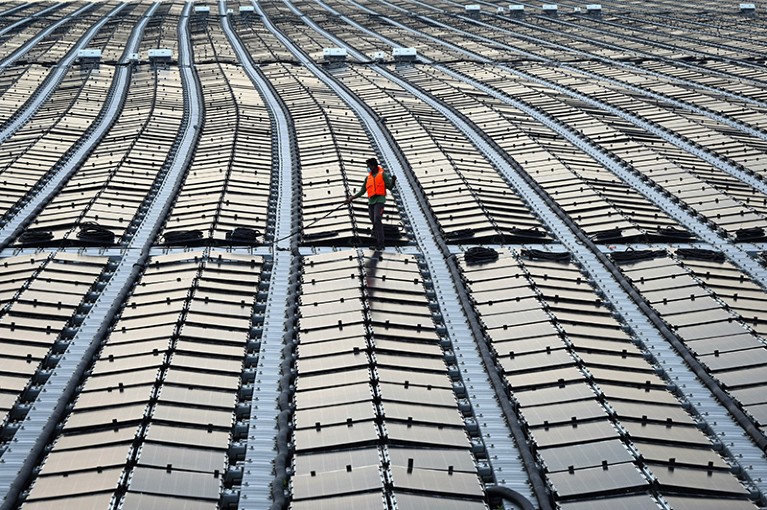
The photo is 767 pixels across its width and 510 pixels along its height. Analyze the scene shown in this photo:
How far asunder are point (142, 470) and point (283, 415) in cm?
353

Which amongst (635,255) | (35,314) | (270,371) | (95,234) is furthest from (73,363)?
(635,255)

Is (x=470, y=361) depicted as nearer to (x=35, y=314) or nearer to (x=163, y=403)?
(x=163, y=403)

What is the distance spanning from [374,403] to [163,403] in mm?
4662

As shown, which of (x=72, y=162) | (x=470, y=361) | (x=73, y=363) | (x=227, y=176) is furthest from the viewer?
(x=72, y=162)

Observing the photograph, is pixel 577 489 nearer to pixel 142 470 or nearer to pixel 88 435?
pixel 142 470

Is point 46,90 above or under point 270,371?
under

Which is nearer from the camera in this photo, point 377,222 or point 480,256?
point 480,256

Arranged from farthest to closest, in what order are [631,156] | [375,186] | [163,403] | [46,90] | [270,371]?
1. [46,90]
2. [631,156]
3. [375,186]
4. [270,371]
5. [163,403]

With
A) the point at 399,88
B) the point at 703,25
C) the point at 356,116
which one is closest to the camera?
the point at 356,116

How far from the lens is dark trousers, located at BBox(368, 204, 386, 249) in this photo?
28.4 metres

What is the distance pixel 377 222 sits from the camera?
1133 inches

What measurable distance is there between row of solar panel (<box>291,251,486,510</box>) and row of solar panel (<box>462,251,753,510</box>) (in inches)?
64.3

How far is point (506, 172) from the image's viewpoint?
4006cm

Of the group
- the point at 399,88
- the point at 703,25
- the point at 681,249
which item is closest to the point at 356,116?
the point at 399,88
